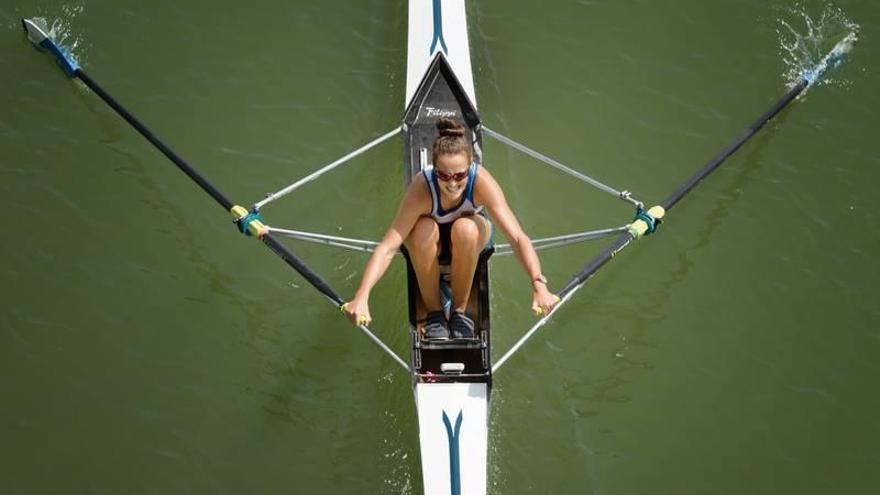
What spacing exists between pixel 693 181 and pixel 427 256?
250cm

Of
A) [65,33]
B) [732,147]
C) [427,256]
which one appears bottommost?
[427,256]

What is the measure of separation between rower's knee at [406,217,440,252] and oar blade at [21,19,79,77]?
3.62m

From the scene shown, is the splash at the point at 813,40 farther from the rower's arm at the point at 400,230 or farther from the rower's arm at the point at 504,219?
the rower's arm at the point at 400,230

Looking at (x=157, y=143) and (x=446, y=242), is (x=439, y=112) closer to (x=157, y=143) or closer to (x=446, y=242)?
(x=446, y=242)

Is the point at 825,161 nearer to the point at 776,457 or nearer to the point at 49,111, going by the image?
the point at 776,457

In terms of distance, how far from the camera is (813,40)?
10.6 meters

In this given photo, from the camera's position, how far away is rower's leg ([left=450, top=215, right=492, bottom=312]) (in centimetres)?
794

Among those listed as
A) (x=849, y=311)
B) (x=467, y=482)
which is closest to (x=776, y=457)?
(x=849, y=311)

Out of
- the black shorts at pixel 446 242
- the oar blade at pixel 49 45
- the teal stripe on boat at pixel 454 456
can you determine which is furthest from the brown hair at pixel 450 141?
the oar blade at pixel 49 45

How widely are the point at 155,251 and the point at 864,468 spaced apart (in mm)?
5331

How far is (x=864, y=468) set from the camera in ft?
28.5

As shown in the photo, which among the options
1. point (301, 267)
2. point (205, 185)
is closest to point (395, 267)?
point (301, 267)

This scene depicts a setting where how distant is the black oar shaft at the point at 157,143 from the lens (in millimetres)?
9156

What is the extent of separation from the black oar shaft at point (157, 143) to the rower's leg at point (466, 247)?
71.4 inches
